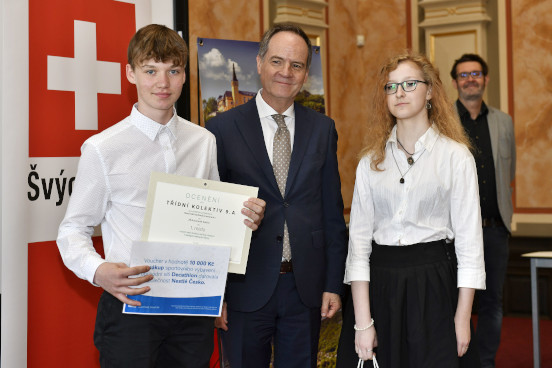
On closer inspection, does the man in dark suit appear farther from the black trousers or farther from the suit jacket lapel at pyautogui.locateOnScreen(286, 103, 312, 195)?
the black trousers

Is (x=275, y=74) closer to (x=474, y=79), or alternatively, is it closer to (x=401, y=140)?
(x=401, y=140)

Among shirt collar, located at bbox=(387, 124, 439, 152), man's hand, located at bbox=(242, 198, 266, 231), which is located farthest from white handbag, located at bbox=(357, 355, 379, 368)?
shirt collar, located at bbox=(387, 124, 439, 152)

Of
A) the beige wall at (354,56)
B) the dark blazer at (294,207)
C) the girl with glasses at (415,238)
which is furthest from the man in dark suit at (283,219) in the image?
the beige wall at (354,56)

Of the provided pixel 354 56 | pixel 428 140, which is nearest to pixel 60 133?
pixel 428 140

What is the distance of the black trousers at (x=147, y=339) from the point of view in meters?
1.73

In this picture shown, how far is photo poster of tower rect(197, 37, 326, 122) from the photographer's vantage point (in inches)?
132

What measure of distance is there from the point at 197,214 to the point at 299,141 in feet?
2.10

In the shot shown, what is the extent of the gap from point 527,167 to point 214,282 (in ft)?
15.3

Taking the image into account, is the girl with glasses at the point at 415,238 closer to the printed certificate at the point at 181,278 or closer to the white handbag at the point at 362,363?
the white handbag at the point at 362,363

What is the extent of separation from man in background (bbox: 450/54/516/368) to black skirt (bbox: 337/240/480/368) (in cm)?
187

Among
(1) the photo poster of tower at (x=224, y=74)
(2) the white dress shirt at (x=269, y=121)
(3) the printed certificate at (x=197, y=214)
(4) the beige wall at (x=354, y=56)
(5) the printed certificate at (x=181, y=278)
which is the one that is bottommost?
(5) the printed certificate at (x=181, y=278)

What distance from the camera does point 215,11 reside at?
15.7ft

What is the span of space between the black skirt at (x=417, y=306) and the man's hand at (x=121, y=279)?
0.80m

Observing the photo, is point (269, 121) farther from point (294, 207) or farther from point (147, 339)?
point (147, 339)
